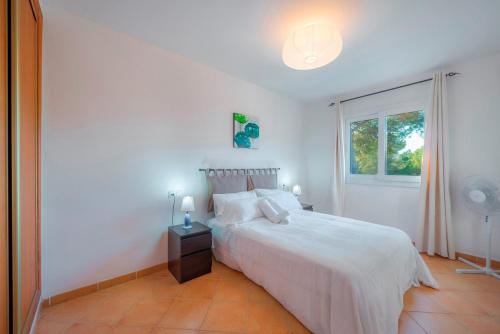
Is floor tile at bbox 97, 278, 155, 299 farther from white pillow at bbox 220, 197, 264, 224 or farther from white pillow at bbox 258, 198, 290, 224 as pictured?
white pillow at bbox 258, 198, 290, 224

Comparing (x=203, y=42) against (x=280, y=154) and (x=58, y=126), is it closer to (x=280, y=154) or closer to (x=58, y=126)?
(x=58, y=126)

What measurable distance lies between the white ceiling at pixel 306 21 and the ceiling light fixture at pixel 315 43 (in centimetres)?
17

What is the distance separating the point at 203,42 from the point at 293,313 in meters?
2.89

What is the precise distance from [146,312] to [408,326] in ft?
7.17

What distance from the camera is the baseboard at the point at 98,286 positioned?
5.90 ft

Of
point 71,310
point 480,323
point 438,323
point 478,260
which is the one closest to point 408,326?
point 438,323

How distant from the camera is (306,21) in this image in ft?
6.17

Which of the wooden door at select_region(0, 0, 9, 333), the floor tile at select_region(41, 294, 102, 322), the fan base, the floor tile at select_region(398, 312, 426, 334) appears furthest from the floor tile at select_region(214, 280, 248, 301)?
the fan base

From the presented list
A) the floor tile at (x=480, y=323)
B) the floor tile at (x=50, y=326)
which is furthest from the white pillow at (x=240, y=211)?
the floor tile at (x=480, y=323)

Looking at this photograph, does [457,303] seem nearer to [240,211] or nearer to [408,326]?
[408,326]

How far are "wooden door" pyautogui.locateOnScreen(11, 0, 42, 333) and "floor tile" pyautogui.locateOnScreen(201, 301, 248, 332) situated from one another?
119cm

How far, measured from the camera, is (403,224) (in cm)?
317

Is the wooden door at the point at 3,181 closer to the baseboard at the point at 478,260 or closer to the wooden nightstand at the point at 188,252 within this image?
the wooden nightstand at the point at 188,252

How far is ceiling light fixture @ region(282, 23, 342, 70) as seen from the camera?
1727 mm
